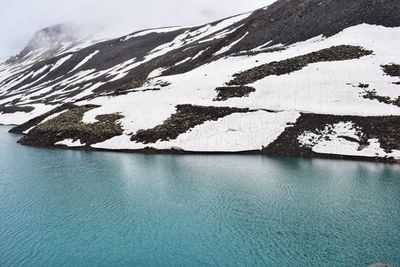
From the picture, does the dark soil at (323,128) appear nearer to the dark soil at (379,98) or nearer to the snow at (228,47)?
the dark soil at (379,98)

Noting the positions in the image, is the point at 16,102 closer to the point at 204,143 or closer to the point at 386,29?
the point at 204,143

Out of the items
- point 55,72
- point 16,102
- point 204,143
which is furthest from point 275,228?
point 55,72

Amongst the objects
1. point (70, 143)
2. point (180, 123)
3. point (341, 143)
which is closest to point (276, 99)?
point (341, 143)

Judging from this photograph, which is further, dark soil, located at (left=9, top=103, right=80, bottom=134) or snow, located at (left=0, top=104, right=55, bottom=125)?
snow, located at (left=0, top=104, right=55, bottom=125)

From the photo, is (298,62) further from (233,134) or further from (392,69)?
(233,134)

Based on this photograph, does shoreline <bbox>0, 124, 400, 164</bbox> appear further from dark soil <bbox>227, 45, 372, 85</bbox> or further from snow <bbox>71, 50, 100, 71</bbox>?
snow <bbox>71, 50, 100, 71</bbox>

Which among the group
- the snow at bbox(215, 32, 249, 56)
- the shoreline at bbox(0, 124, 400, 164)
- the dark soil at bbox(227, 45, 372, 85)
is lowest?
the shoreline at bbox(0, 124, 400, 164)

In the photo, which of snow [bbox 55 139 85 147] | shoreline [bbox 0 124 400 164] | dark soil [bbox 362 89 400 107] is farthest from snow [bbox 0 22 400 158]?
dark soil [bbox 362 89 400 107]
